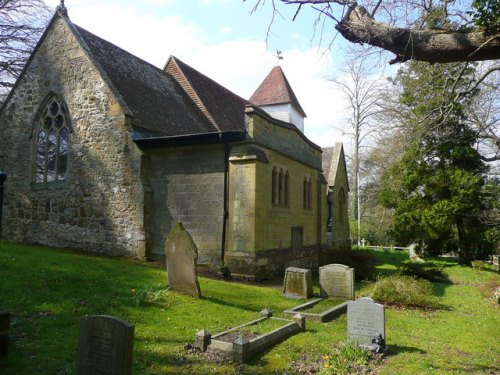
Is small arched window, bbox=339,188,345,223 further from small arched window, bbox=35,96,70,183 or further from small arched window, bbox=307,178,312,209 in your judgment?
small arched window, bbox=35,96,70,183

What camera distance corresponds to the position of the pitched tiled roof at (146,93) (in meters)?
16.7

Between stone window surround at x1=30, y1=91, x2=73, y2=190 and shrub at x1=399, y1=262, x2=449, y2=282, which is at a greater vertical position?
stone window surround at x1=30, y1=91, x2=73, y2=190

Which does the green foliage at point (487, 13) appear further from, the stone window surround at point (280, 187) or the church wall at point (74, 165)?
the church wall at point (74, 165)

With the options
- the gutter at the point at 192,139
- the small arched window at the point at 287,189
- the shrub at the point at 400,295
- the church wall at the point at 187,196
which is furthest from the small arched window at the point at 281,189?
the shrub at the point at 400,295

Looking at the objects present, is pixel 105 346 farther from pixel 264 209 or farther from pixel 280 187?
pixel 280 187

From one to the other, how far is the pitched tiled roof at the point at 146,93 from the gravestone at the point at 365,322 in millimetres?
11263

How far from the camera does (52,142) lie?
59.4ft

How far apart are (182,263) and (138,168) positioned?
646cm

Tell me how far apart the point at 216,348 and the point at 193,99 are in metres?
16.7

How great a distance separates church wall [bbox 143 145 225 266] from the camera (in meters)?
14.7

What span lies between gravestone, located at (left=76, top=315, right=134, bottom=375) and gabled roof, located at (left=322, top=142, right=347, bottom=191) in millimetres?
23538

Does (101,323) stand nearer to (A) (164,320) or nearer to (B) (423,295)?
(A) (164,320)

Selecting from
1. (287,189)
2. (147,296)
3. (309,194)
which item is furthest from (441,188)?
(147,296)

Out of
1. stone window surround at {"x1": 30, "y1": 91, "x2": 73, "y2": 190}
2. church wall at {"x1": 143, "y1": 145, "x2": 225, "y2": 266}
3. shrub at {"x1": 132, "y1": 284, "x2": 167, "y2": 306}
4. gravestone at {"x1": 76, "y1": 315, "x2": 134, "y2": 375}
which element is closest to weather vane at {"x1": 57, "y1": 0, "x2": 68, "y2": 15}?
stone window surround at {"x1": 30, "y1": 91, "x2": 73, "y2": 190}
